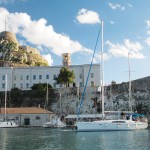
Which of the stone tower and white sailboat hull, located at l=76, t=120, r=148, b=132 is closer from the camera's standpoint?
white sailboat hull, located at l=76, t=120, r=148, b=132

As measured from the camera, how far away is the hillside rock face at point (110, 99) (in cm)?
7194

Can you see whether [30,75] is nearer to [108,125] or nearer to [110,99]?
[110,99]

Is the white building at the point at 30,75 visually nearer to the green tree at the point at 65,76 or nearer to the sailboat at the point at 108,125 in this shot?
the green tree at the point at 65,76

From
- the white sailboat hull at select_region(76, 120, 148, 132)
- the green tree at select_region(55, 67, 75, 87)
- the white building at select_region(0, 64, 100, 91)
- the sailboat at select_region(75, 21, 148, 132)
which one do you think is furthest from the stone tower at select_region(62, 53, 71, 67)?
the white sailboat hull at select_region(76, 120, 148, 132)

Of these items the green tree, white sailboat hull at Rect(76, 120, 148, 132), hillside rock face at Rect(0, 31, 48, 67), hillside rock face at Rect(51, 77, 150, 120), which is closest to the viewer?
white sailboat hull at Rect(76, 120, 148, 132)

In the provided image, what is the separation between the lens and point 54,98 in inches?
3142

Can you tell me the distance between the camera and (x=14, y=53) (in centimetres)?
12025

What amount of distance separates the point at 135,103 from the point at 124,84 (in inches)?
217

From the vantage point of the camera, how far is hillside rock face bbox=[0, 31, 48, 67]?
116 meters

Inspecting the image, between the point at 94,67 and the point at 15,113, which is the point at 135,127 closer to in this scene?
the point at 15,113

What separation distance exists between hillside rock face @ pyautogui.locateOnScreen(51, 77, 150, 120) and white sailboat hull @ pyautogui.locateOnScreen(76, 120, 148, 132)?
22506 millimetres

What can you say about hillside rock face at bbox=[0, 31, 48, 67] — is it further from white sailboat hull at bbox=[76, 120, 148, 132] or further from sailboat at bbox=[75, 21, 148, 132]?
white sailboat hull at bbox=[76, 120, 148, 132]

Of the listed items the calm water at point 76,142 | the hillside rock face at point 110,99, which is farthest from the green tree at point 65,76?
the calm water at point 76,142

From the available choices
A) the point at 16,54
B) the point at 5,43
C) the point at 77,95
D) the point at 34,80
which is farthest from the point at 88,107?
the point at 5,43
